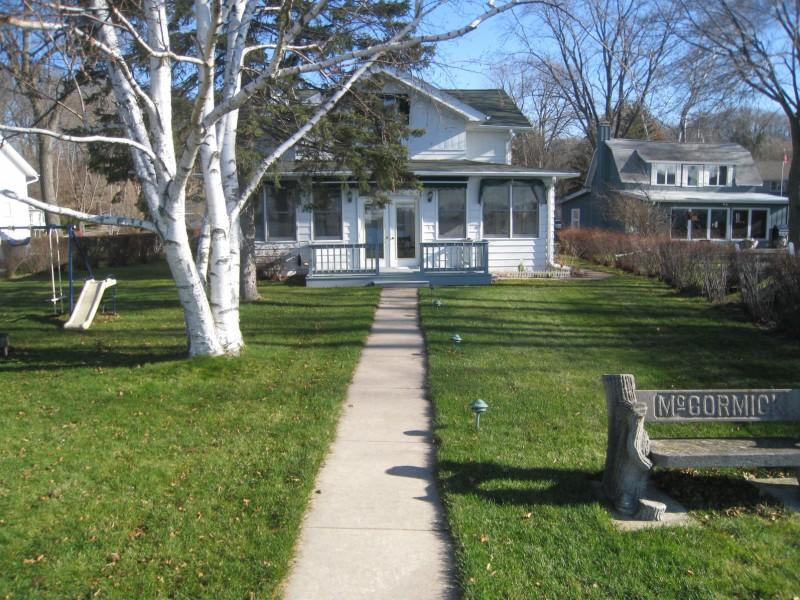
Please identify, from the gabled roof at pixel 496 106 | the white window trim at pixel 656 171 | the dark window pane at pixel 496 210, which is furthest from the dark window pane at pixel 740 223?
the dark window pane at pixel 496 210

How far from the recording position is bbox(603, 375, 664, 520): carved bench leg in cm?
447

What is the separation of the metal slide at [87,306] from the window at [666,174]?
35.8m

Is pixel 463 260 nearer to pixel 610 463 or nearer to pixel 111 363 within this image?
pixel 111 363

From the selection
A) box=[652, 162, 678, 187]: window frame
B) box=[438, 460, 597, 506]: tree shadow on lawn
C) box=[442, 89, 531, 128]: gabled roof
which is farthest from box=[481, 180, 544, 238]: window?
box=[652, 162, 678, 187]: window frame

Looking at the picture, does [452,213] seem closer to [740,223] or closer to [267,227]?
[267,227]

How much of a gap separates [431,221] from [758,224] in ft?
95.4

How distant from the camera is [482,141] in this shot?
22531 mm

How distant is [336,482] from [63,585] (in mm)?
2043

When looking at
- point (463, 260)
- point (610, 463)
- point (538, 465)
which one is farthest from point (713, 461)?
point (463, 260)

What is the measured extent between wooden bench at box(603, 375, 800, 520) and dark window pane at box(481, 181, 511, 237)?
16.5m

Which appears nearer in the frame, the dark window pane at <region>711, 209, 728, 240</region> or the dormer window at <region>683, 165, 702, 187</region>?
the dark window pane at <region>711, 209, 728, 240</region>

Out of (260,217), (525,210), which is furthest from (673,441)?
(260,217)

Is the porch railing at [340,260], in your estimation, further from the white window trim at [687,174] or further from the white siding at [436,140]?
the white window trim at [687,174]

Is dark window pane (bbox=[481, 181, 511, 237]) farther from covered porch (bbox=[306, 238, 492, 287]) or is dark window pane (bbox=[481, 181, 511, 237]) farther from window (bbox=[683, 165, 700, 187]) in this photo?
window (bbox=[683, 165, 700, 187])
